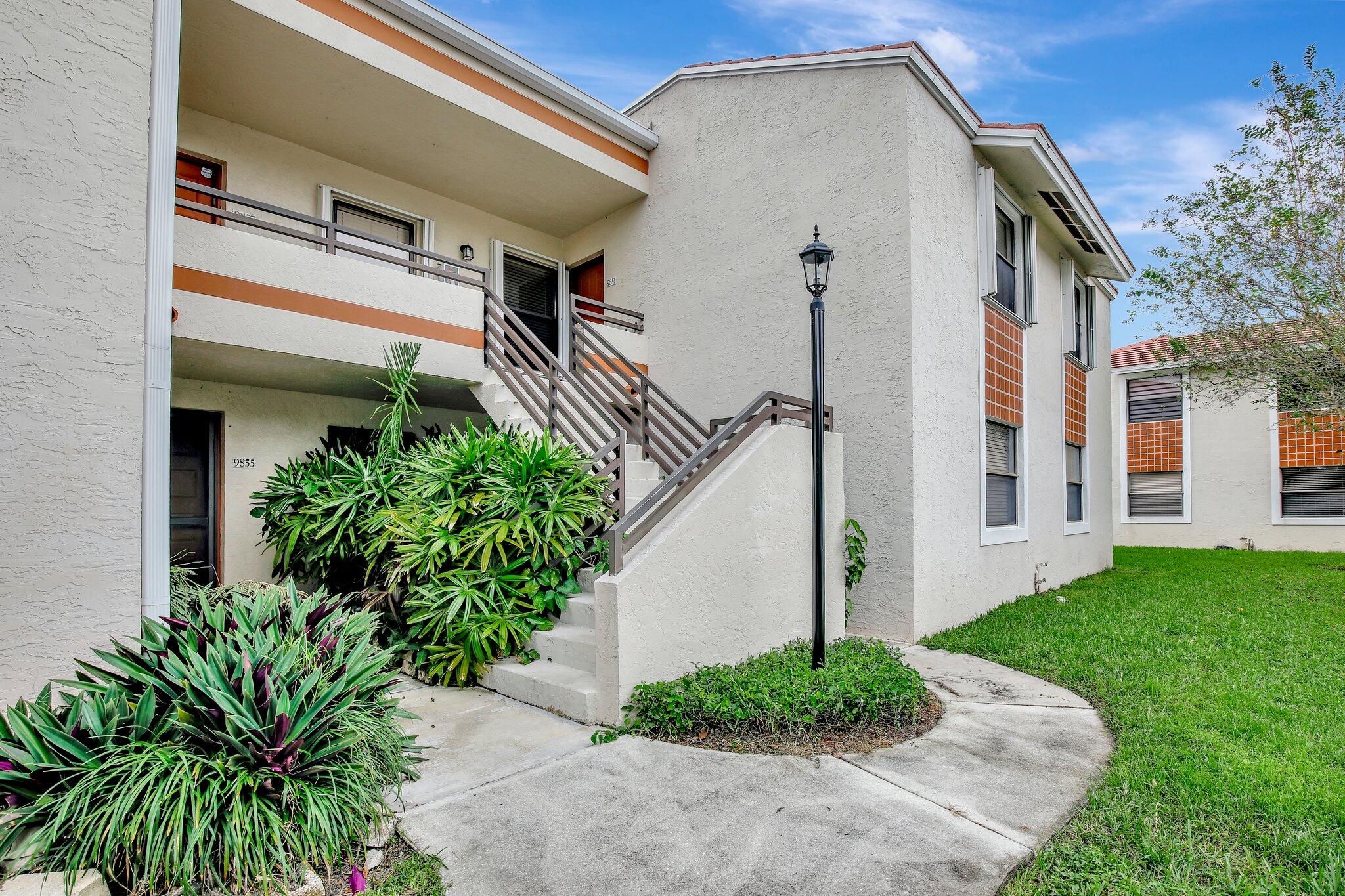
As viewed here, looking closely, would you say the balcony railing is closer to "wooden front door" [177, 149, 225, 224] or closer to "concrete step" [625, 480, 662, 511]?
"wooden front door" [177, 149, 225, 224]

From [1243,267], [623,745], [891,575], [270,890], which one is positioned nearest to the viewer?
[270,890]

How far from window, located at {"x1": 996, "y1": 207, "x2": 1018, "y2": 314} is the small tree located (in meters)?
3.60

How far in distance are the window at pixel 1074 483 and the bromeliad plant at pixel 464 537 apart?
889 centimetres

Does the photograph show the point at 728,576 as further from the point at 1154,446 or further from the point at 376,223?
the point at 1154,446

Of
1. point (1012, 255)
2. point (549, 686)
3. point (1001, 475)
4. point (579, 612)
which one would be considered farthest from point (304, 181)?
point (1001, 475)

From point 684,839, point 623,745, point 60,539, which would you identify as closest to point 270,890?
point 684,839

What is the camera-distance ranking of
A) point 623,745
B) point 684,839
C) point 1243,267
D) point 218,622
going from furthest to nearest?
point 1243,267, point 623,745, point 218,622, point 684,839

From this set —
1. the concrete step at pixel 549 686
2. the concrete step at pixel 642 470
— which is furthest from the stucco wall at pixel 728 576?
the concrete step at pixel 642 470

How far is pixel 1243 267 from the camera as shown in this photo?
10414mm

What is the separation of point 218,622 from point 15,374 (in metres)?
1.79

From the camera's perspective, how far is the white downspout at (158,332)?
3.89 meters

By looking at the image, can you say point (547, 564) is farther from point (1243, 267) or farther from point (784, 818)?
point (1243, 267)

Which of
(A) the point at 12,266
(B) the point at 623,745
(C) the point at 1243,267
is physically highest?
(C) the point at 1243,267

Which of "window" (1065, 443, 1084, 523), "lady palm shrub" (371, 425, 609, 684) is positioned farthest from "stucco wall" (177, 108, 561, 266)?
"window" (1065, 443, 1084, 523)
